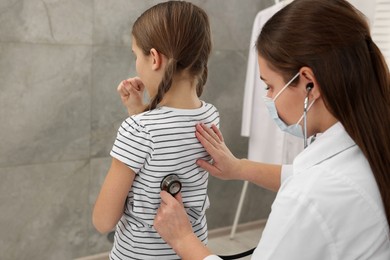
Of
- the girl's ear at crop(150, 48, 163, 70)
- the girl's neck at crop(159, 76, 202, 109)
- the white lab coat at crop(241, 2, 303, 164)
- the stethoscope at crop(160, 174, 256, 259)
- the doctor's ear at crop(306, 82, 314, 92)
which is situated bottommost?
the white lab coat at crop(241, 2, 303, 164)

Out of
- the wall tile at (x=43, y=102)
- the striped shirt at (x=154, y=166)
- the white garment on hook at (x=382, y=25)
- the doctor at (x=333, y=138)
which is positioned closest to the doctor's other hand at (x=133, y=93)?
the striped shirt at (x=154, y=166)

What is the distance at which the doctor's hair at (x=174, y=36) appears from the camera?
0.99 metres

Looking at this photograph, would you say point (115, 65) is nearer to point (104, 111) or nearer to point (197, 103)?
point (104, 111)

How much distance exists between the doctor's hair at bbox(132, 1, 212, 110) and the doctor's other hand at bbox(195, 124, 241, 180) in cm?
14

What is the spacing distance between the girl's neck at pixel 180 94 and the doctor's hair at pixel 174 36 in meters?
0.02

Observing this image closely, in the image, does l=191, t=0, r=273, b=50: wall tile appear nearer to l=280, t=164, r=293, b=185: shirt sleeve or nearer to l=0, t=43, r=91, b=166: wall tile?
l=0, t=43, r=91, b=166: wall tile

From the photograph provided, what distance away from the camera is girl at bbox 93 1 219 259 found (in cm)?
98

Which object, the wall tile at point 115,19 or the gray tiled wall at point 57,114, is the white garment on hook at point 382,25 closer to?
the gray tiled wall at point 57,114

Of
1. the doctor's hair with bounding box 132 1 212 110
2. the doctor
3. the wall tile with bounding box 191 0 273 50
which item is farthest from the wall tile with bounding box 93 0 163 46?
the doctor

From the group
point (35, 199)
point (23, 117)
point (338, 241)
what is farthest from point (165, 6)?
point (35, 199)

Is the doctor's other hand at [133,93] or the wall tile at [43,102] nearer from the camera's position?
the doctor's other hand at [133,93]

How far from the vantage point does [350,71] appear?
746 millimetres

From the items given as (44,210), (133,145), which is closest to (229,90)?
(44,210)

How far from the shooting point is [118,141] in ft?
3.18
